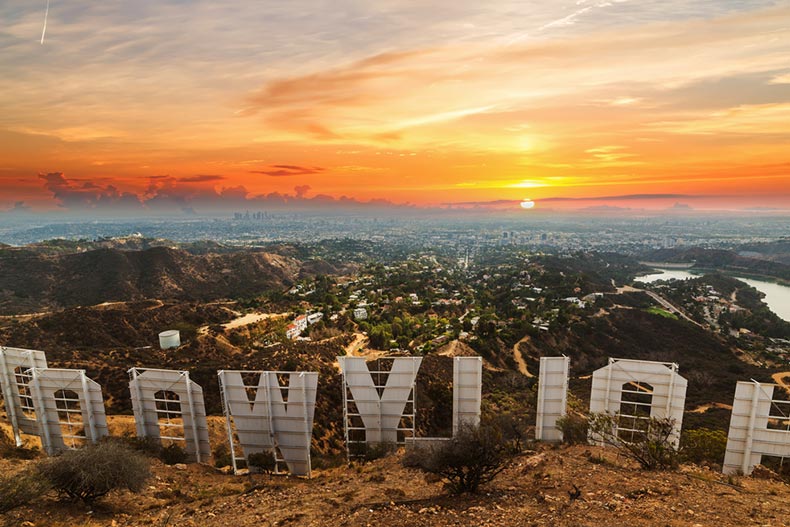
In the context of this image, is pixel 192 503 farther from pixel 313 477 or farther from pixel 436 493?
pixel 436 493

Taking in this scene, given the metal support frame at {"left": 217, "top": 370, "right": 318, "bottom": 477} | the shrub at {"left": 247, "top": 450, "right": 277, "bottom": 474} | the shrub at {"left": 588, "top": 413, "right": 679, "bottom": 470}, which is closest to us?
the shrub at {"left": 588, "top": 413, "right": 679, "bottom": 470}

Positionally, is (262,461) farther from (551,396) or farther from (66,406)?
(551,396)

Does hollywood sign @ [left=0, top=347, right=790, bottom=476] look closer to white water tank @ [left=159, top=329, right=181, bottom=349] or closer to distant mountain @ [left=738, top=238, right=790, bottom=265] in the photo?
white water tank @ [left=159, top=329, right=181, bottom=349]

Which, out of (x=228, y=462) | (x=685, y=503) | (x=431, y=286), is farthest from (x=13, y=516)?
(x=431, y=286)

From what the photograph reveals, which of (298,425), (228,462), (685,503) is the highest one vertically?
(685,503)

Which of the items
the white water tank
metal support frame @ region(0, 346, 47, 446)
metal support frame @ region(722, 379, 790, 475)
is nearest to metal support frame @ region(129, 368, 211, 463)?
metal support frame @ region(0, 346, 47, 446)

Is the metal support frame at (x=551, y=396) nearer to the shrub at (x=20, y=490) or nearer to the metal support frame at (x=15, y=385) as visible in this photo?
the shrub at (x=20, y=490)
